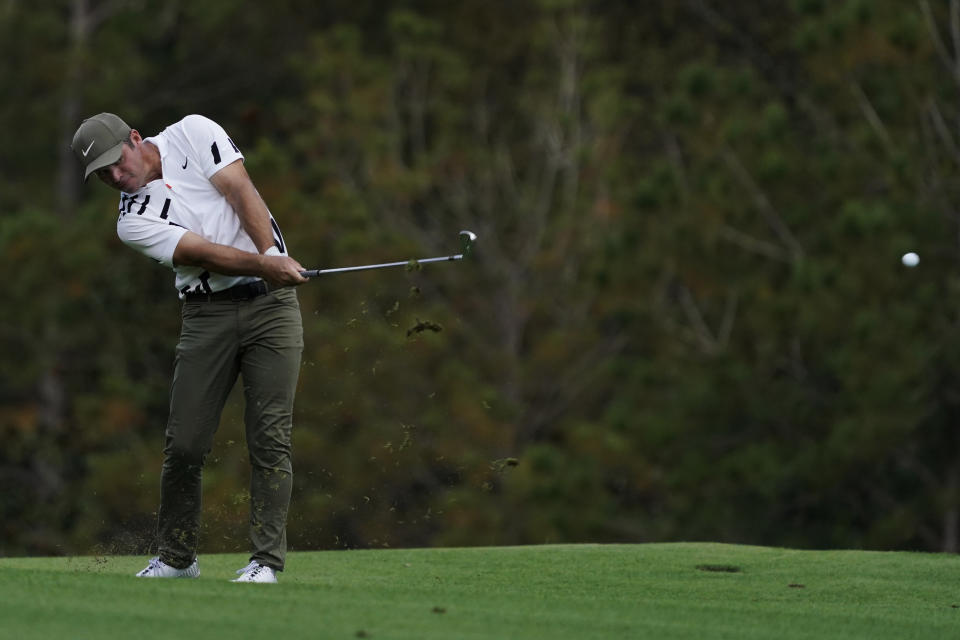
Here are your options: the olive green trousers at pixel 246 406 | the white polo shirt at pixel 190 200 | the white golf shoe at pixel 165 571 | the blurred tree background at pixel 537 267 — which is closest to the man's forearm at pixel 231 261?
the white polo shirt at pixel 190 200

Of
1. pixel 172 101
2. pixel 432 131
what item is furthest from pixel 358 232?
pixel 172 101

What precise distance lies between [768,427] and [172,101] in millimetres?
12161

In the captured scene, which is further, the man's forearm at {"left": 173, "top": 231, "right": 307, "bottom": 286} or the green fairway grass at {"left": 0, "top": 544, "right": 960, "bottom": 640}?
the man's forearm at {"left": 173, "top": 231, "right": 307, "bottom": 286}

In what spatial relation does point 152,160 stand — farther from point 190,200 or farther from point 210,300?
point 210,300

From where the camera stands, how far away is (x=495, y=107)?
86.9ft

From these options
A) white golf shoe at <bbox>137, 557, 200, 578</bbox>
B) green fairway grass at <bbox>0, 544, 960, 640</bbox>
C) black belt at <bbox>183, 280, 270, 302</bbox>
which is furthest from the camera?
white golf shoe at <bbox>137, 557, 200, 578</bbox>

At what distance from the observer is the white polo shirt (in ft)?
22.1

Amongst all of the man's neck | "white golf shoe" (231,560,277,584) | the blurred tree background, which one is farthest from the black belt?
the blurred tree background

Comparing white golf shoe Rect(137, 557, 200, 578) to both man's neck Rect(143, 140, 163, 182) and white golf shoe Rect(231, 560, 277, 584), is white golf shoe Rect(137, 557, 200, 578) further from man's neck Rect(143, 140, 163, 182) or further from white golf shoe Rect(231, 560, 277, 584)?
man's neck Rect(143, 140, 163, 182)

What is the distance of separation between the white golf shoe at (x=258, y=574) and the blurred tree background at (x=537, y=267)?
5.70 metres

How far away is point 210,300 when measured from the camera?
688 cm

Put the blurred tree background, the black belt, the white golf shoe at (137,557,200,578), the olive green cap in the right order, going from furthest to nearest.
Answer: the blurred tree background < the white golf shoe at (137,557,200,578) < the black belt < the olive green cap

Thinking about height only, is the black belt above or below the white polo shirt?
below

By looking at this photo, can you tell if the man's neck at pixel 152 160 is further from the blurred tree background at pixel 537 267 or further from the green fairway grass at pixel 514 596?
the blurred tree background at pixel 537 267
